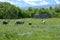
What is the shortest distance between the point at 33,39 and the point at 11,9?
6591cm

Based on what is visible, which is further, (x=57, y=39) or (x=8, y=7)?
(x=8, y=7)

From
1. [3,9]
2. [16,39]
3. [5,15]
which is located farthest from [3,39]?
[3,9]

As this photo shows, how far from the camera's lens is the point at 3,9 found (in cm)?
8538

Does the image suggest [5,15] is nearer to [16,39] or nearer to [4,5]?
[4,5]

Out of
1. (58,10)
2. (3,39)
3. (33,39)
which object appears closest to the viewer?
(3,39)

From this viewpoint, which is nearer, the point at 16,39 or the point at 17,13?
the point at 16,39

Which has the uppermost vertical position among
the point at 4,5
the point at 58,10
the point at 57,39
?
the point at 57,39

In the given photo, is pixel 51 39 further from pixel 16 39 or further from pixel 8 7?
pixel 8 7

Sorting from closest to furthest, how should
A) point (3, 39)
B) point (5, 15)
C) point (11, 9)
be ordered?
point (3, 39)
point (5, 15)
point (11, 9)

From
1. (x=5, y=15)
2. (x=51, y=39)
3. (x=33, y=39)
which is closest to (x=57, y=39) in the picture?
(x=51, y=39)

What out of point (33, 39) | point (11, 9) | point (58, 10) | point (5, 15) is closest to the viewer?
point (33, 39)

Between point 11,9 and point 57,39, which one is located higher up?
point 57,39

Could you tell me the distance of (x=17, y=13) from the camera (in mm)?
84938

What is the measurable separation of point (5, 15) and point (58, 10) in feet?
124
